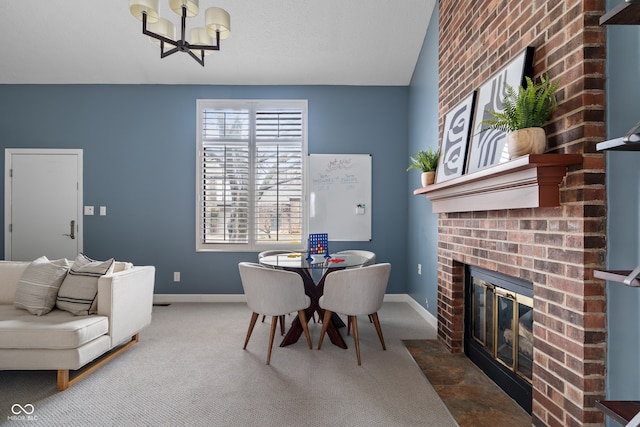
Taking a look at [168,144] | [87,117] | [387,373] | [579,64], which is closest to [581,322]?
[579,64]

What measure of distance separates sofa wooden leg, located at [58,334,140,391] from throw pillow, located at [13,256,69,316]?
50cm

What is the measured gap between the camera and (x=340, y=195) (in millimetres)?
4445

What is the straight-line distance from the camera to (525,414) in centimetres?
192

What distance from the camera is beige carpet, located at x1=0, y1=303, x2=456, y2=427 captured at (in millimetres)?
1914

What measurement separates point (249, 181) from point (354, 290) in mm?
2422

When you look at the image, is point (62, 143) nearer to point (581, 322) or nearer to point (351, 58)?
point (351, 58)

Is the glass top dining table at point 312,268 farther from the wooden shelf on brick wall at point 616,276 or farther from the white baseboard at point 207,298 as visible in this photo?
the wooden shelf on brick wall at point 616,276

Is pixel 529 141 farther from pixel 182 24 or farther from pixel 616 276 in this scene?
pixel 182 24

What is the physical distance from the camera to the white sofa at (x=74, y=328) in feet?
7.15

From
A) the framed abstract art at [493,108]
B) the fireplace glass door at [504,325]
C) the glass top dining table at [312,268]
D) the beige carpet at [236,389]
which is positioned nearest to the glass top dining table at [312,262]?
the glass top dining table at [312,268]

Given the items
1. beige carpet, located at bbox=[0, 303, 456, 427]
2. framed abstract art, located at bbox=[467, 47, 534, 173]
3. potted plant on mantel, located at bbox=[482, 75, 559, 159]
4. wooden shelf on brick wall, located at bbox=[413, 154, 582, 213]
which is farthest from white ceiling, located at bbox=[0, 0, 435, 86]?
beige carpet, located at bbox=[0, 303, 456, 427]

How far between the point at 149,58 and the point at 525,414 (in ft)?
15.7

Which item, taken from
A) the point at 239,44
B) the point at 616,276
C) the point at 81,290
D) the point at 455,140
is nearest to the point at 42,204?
the point at 81,290

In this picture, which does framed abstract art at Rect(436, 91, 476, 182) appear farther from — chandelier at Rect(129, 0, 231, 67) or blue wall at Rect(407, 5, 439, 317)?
chandelier at Rect(129, 0, 231, 67)
